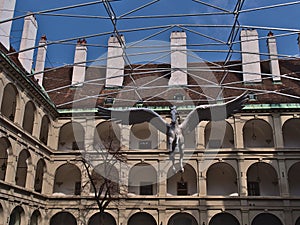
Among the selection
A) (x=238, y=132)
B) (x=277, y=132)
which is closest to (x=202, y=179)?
(x=238, y=132)

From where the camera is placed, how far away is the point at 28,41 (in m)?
26.6

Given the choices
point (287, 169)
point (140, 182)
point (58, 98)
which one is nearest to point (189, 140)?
point (140, 182)

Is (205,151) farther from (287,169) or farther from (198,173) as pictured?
(287,169)

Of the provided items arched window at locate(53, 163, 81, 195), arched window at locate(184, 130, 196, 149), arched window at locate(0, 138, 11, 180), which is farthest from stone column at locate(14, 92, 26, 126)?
arched window at locate(184, 130, 196, 149)

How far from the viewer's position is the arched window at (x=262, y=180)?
89.8ft

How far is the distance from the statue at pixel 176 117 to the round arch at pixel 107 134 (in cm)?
1383

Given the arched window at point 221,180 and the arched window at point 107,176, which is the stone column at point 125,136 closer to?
the arched window at point 107,176

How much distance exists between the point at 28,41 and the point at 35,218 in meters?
12.4

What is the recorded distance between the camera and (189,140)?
1115 inches

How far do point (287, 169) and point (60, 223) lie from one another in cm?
1701

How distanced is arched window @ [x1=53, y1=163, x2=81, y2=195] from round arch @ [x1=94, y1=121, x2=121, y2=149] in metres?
2.84

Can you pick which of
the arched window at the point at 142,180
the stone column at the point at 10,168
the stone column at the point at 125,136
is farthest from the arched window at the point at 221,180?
the stone column at the point at 10,168

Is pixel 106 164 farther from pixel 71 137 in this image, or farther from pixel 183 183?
pixel 183 183

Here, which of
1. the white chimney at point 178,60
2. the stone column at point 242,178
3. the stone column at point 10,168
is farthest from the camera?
the white chimney at point 178,60
